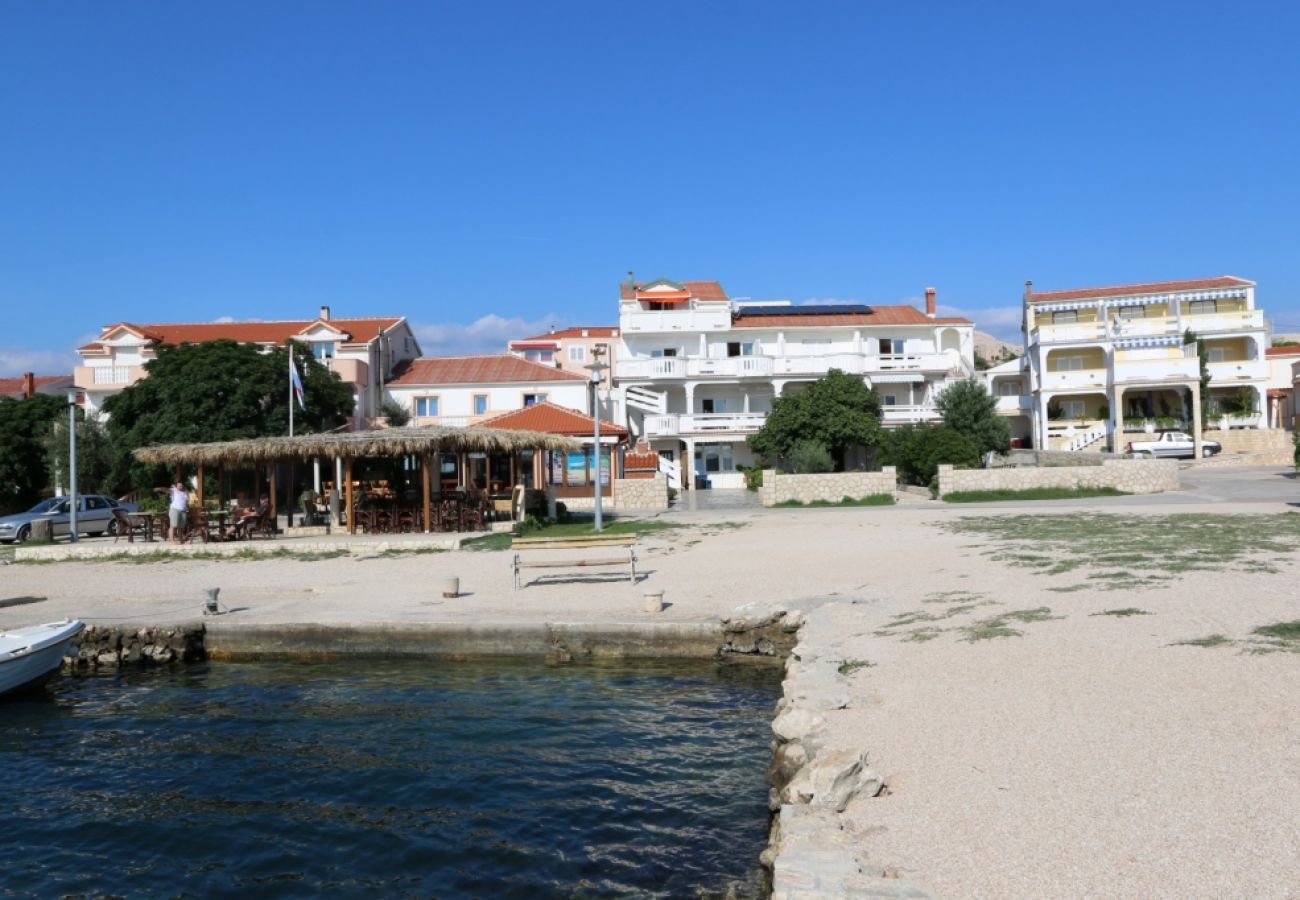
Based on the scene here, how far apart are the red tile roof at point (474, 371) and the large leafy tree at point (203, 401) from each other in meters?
12.3

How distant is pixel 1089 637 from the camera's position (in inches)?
367

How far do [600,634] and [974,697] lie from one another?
5.65 m

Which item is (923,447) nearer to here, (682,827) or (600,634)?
(600,634)

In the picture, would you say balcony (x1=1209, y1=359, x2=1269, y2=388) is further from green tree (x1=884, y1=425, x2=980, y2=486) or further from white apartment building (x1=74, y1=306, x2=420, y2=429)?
white apartment building (x1=74, y1=306, x2=420, y2=429)

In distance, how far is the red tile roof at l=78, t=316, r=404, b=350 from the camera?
51.4 metres

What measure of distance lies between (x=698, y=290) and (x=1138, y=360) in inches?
938

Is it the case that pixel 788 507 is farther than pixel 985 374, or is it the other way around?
pixel 985 374

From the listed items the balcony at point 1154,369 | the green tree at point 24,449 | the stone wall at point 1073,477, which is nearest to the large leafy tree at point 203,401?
the green tree at point 24,449

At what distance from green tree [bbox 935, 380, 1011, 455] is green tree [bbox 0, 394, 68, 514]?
131ft

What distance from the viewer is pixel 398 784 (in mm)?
8133

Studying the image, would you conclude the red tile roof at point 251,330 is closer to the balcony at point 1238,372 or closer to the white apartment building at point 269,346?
the white apartment building at point 269,346

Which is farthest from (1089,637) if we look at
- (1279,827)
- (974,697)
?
(1279,827)

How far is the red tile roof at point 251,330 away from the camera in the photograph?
51406 mm

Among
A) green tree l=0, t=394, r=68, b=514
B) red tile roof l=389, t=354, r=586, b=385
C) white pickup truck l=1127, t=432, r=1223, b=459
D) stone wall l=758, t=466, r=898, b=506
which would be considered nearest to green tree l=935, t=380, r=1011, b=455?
white pickup truck l=1127, t=432, r=1223, b=459
